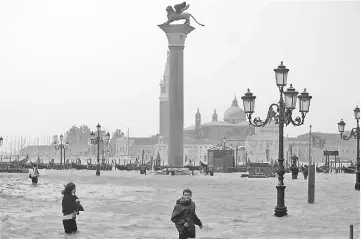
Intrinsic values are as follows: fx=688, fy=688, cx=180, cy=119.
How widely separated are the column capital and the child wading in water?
24899 millimetres

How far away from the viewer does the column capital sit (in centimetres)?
3436

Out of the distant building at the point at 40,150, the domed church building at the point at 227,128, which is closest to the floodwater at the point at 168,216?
the domed church building at the point at 227,128

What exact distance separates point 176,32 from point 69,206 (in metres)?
25.4

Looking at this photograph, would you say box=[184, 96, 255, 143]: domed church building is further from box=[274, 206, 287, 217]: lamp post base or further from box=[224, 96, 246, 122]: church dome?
box=[274, 206, 287, 217]: lamp post base

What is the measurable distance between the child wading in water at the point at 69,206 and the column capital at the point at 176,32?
81.7 ft

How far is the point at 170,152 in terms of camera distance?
3591 cm

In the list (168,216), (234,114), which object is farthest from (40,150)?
(168,216)

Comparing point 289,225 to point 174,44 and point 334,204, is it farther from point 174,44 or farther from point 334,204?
point 174,44

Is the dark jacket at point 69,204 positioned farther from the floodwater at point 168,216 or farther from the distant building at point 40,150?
the distant building at point 40,150

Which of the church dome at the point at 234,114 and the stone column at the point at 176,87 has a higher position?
the church dome at the point at 234,114

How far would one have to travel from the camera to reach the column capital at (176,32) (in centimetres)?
3436

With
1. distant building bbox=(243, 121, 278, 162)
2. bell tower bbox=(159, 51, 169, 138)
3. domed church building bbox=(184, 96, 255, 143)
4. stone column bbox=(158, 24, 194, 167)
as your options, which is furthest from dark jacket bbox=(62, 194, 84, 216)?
domed church building bbox=(184, 96, 255, 143)

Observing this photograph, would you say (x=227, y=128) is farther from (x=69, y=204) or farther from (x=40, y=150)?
(x=69, y=204)

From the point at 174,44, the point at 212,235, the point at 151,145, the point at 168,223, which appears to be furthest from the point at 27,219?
the point at 151,145
